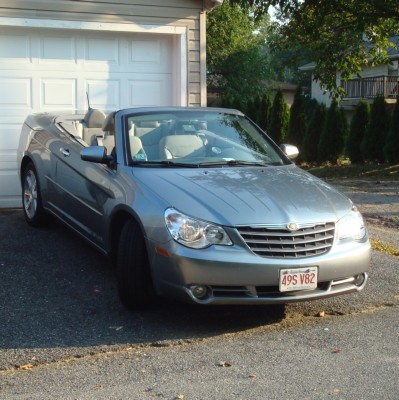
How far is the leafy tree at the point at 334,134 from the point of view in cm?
2072

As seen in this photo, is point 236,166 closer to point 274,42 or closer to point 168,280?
point 168,280

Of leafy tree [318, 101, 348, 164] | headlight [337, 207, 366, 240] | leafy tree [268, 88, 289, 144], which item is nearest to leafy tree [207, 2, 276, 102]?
leafy tree [268, 88, 289, 144]

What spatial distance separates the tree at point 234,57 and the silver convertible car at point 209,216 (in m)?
35.1

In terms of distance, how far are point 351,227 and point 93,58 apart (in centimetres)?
596

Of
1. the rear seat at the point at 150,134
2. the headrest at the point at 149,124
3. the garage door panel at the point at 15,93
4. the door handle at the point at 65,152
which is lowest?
the door handle at the point at 65,152

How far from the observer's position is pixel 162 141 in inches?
251

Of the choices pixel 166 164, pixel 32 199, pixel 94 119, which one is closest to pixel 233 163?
pixel 166 164

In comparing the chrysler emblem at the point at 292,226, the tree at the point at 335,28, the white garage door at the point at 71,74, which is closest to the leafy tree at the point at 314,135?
the tree at the point at 335,28

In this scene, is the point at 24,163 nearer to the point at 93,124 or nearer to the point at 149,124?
the point at 93,124

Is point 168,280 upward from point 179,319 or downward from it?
upward

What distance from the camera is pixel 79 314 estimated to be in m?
5.53

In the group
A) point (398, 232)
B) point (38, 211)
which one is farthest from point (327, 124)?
point (38, 211)

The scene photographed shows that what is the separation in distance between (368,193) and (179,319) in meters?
8.34

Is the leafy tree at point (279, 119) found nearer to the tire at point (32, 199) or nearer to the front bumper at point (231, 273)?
the tire at point (32, 199)
